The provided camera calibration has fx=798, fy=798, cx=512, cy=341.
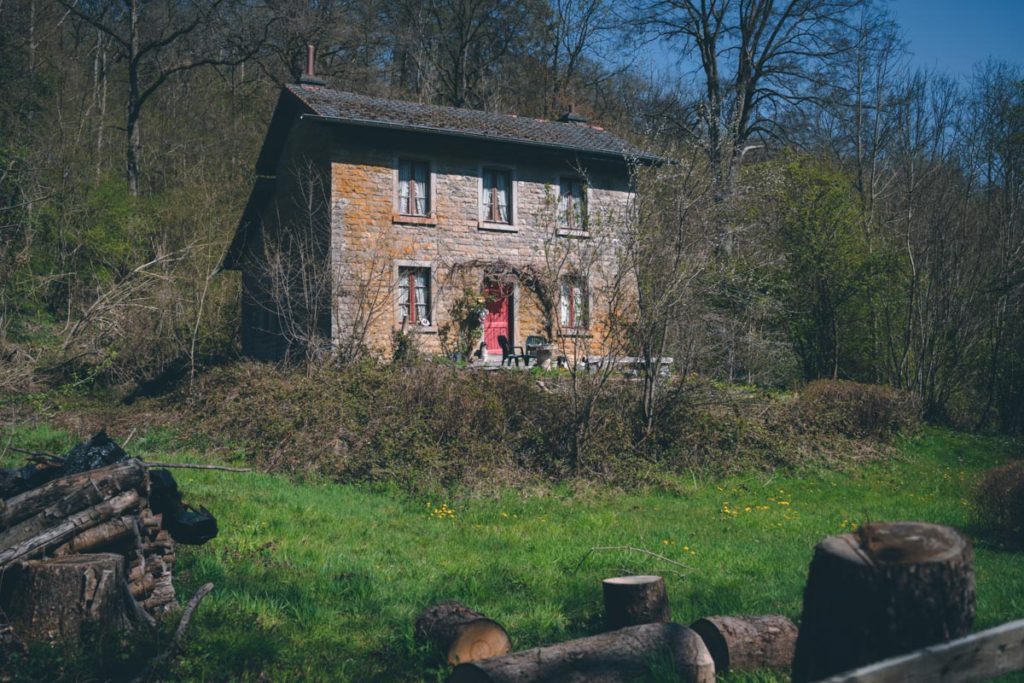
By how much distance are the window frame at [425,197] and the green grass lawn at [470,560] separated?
9.92 metres

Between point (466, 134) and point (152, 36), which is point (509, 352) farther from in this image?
point (152, 36)

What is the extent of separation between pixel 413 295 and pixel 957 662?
61.2 feet

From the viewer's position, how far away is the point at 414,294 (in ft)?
68.3

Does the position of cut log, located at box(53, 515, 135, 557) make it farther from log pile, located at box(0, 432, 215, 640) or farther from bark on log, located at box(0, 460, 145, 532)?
bark on log, located at box(0, 460, 145, 532)

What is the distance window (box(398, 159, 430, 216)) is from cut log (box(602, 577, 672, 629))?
16.9m

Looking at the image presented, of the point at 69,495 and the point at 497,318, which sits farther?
the point at 497,318

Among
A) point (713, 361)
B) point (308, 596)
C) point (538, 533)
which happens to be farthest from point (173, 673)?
point (713, 361)

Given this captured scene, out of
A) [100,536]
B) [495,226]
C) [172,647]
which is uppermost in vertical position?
Answer: [495,226]

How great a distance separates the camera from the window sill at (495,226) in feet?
71.3

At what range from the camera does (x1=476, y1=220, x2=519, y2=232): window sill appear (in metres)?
21.7

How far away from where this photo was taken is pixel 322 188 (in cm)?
2030

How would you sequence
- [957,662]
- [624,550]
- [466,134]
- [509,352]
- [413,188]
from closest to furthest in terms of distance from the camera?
[957,662]
[624,550]
[509,352]
[466,134]
[413,188]

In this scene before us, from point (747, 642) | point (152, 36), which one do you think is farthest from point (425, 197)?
point (747, 642)

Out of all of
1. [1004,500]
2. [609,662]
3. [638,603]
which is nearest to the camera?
[609,662]
